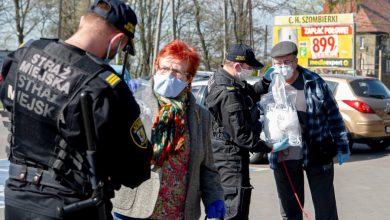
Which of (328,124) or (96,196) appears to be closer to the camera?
(96,196)

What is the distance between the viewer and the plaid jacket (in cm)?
554

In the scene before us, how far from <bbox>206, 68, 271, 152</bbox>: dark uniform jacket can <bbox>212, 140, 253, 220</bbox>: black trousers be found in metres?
0.09

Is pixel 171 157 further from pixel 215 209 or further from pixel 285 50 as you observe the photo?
pixel 285 50

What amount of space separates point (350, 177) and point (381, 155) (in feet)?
11.0

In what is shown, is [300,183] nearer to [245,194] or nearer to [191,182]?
[245,194]

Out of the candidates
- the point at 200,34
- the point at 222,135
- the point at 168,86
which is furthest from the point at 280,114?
the point at 200,34

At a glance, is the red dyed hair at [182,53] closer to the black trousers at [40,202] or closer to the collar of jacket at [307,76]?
the black trousers at [40,202]

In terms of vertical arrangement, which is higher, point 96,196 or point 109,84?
point 109,84

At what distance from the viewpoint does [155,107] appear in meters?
3.96

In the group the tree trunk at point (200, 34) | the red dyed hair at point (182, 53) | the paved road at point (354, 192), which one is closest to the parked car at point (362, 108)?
the paved road at point (354, 192)

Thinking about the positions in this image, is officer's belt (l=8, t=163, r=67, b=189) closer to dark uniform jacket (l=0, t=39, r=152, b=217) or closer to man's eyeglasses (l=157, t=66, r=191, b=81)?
dark uniform jacket (l=0, t=39, r=152, b=217)

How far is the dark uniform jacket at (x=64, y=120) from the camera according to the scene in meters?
2.74

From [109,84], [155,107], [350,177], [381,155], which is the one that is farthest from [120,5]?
[381,155]

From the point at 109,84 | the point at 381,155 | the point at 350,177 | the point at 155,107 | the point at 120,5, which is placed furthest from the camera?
the point at 381,155
